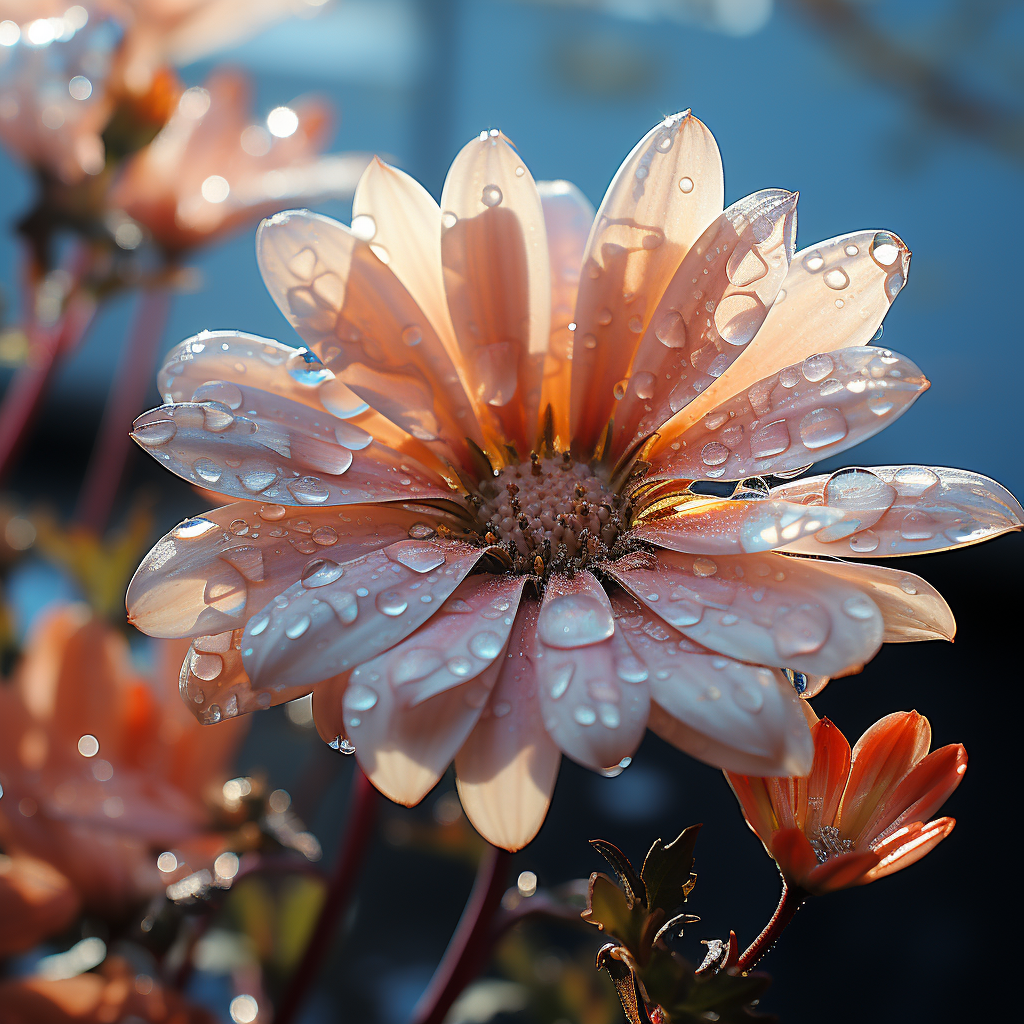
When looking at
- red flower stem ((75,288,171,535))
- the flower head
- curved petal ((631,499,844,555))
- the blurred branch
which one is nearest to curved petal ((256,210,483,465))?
the flower head

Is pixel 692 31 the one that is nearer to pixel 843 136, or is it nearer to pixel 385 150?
pixel 843 136

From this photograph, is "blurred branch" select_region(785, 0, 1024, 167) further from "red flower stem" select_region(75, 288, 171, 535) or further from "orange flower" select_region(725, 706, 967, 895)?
"orange flower" select_region(725, 706, 967, 895)

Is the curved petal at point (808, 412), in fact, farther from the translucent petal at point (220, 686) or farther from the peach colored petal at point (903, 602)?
the translucent petal at point (220, 686)

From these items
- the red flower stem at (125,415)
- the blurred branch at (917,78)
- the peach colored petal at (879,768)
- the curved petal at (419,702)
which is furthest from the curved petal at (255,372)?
the blurred branch at (917,78)

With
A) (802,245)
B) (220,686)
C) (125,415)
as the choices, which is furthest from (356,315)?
(802,245)

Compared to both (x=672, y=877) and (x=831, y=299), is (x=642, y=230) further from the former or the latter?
(x=672, y=877)

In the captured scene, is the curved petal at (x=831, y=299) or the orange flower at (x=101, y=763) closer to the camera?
the curved petal at (x=831, y=299)

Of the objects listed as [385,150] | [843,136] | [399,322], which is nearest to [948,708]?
[843,136]
